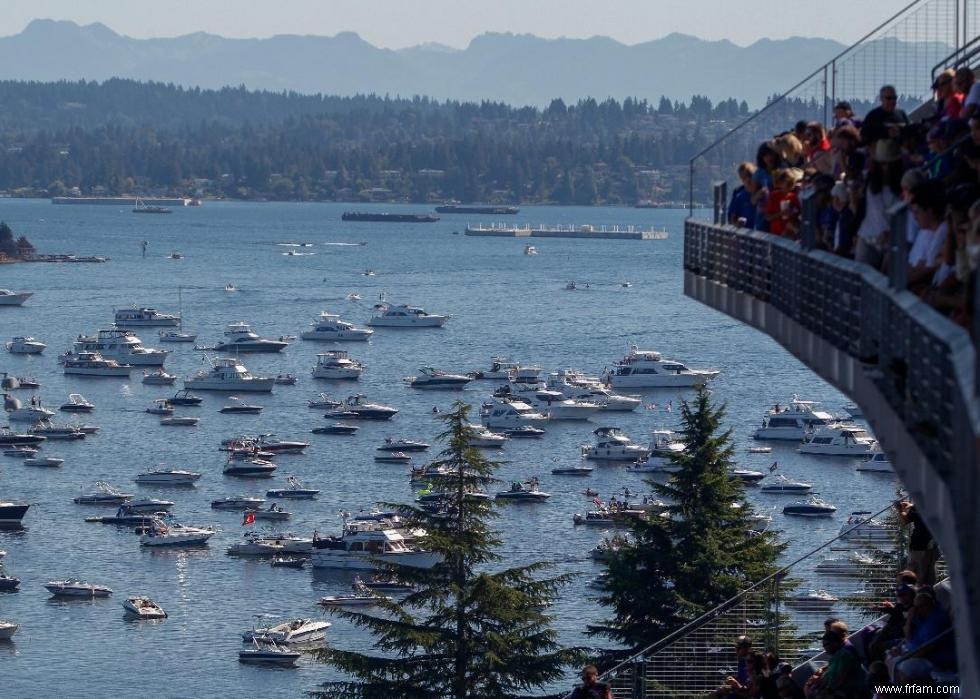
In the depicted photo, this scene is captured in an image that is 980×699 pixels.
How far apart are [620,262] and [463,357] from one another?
2640 inches

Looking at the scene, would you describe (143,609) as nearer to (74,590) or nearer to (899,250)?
(74,590)

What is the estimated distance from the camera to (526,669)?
76.1ft

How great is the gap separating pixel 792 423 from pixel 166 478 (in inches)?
808

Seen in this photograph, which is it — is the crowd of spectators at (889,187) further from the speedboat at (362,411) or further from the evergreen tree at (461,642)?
the speedboat at (362,411)

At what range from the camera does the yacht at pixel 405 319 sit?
10002cm

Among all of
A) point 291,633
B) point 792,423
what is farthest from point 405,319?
point 291,633

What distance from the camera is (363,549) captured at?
147 ft

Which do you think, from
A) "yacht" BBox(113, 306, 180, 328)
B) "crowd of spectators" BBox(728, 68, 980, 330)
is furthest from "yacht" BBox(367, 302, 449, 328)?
"crowd of spectators" BBox(728, 68, 980, 330)

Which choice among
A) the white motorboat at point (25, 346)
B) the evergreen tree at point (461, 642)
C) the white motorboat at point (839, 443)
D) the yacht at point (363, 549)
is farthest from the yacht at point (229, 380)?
the evergreen tree at point (461, 642)

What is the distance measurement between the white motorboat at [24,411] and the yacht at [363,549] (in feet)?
78.7

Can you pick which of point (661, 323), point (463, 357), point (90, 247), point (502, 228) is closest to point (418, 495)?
point (463, 357)

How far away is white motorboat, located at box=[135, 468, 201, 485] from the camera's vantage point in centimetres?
5384

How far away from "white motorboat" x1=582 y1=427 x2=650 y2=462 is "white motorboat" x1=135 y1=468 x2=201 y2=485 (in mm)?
11984

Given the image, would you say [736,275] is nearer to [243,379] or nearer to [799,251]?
[799,251]
